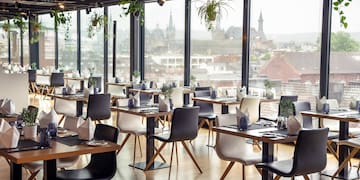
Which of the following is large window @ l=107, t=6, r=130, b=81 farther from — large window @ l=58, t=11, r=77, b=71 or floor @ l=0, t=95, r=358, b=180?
floor @ l=0, t=95, r=358, b=180

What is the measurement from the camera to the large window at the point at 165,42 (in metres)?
10.4

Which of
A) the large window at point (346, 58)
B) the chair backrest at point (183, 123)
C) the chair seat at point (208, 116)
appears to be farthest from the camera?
the chair seat at point (208, 116)

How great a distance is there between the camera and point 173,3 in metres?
10.6

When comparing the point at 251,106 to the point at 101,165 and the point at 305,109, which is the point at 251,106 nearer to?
the point at 305,109

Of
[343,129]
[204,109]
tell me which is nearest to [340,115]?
[343,129]

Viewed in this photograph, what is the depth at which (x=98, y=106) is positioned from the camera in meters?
7.39

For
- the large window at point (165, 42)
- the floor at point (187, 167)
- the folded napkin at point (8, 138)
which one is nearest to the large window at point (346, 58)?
the floor at point (187, 167)

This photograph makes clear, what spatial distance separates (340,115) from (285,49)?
101 inches

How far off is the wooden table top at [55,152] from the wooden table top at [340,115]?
3051 mm

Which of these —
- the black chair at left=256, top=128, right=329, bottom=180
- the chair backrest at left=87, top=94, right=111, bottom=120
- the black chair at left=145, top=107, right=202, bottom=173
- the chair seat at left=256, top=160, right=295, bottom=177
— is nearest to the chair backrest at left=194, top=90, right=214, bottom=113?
the chair backrest at left=87, top=94, right=111, bottom=120

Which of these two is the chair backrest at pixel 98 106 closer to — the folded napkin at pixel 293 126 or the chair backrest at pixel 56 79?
the folded napkin at pixel 293 126

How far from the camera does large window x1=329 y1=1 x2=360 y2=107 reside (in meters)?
7.01

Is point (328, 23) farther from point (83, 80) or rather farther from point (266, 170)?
point (83, 80)

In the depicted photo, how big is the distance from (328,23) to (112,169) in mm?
4686
